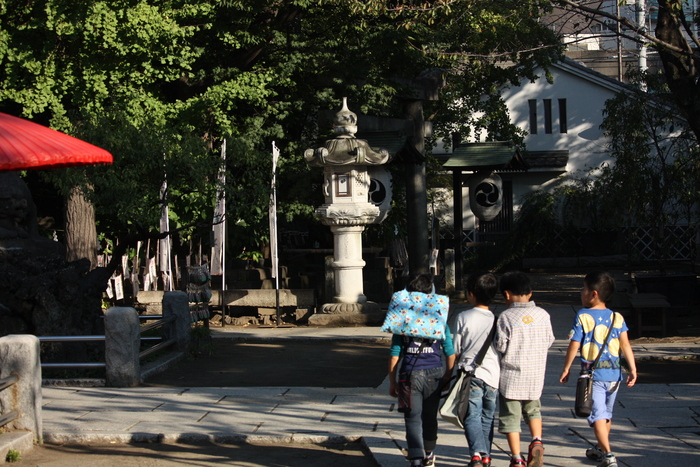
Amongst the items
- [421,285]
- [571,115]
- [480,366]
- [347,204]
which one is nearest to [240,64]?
[347,204]

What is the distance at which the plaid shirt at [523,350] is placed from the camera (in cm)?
→ 517

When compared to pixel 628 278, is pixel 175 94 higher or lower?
higher

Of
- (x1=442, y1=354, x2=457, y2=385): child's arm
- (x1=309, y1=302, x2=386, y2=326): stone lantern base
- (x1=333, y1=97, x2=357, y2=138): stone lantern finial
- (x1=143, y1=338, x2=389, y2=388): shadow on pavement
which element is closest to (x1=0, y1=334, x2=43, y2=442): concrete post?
(x1=143, y1=338, x2=389, y2=388): shadow on pavement

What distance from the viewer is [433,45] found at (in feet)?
52.5

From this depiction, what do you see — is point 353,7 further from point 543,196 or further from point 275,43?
point 543,196

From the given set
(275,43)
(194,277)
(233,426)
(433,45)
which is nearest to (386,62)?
(433,45)

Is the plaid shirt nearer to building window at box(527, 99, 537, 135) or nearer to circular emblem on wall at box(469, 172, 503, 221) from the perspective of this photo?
circular emblem on wall at box(469, 172, 503, 221)

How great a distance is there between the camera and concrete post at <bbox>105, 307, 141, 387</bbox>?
343 inches

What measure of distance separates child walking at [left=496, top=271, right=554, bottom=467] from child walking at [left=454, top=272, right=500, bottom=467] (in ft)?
0.28

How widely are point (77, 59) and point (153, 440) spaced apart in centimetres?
1123

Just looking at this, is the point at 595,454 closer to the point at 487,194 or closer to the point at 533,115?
the point at 487,194

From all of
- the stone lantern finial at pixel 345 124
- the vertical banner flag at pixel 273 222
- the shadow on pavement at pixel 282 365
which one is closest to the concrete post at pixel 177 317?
the shadow on pavement at pixel 282 365

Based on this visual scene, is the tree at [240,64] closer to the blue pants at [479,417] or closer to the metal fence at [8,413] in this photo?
the metal fence at [8,413]

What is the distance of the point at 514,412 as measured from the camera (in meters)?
5.25
